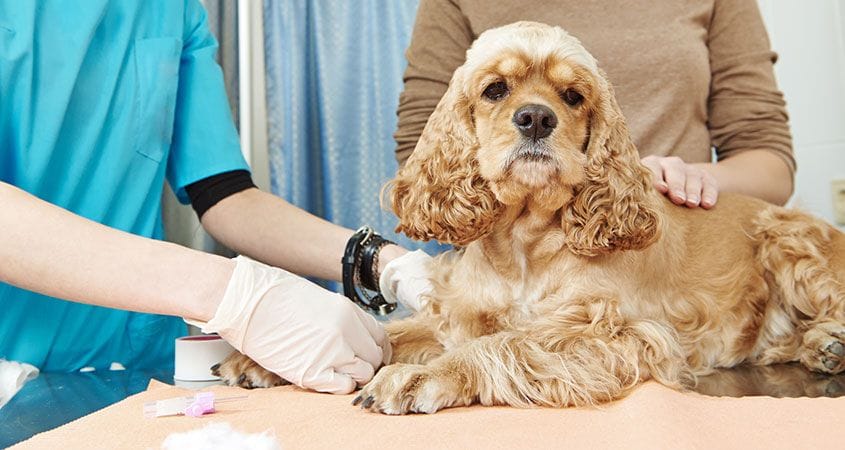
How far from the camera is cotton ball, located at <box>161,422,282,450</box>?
0.58m

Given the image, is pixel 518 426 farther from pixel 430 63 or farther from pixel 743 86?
pixel 743 86

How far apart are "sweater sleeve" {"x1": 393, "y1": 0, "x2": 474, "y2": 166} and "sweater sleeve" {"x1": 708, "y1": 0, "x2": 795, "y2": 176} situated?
59cm

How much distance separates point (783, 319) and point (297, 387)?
0.92 m

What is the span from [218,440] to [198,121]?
106 cm

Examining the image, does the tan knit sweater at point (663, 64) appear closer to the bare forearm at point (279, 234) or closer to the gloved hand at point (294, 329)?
the bare forearm at point (279, 234)

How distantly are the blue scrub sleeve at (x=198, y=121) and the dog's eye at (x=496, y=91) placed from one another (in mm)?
679

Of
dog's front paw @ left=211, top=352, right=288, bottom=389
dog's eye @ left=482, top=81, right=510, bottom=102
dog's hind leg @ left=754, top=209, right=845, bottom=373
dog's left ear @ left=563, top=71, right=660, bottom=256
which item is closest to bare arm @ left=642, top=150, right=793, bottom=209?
dog's hind leg @ left=754, top=209, right=845, bottom=373

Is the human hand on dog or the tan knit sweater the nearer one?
the human hand on dog

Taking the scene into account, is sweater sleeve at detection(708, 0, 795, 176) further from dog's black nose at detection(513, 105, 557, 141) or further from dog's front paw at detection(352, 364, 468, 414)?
dog's front paw at detection(352, 364, 468, 414)

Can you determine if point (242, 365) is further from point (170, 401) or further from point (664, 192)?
point (664, 192)

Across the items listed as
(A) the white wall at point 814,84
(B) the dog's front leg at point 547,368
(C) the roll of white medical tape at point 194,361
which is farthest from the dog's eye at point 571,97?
(A) the white wall at point 814,84

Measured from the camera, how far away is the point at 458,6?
5.66ft

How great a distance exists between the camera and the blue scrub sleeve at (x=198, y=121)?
1.53 metres

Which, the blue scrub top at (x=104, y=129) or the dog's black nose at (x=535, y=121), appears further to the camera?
the blue scrub top at (x=104, y=129)
